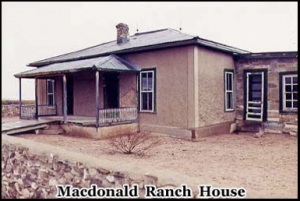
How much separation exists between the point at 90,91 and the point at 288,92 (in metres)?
9.04

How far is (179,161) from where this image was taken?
734 centimetres

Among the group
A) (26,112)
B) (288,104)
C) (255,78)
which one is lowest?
(26,112)

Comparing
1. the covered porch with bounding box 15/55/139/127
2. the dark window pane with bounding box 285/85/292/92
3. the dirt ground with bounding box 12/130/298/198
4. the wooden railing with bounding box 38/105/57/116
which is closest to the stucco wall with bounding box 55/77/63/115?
the covered porch with bounding box 15/55/139/127

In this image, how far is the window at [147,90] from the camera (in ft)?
40.2

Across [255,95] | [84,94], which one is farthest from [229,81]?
[84,94]

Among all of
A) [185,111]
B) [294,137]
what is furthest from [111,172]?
[294,137]

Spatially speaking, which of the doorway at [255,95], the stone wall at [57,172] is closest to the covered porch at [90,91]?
the stone wall at [57,172]

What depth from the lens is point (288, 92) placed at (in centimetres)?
1206

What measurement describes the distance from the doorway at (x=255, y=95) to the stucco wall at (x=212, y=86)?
818 millimetres

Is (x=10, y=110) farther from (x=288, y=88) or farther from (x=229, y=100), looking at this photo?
(x=288, y=88)

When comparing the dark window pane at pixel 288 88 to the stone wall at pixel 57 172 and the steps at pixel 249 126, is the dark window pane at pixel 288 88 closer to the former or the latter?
the steps at pixel 249 126

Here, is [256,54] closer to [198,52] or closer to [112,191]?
[198,52]

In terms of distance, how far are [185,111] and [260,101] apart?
3.84m

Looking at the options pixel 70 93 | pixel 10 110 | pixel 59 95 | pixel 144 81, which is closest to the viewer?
pixel 144 81
